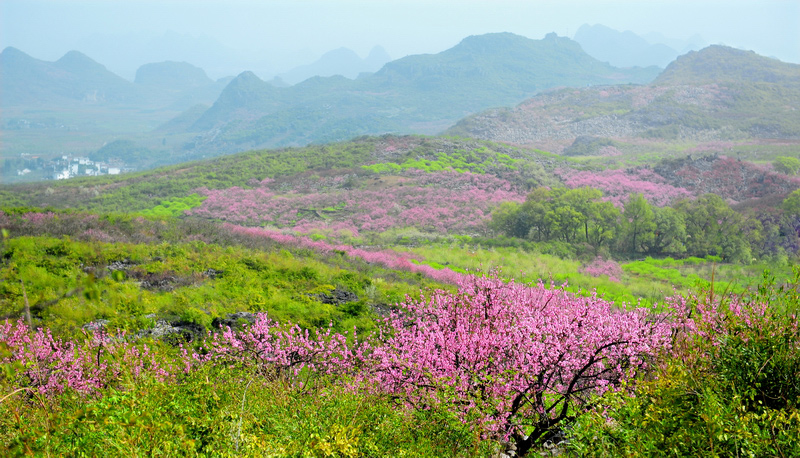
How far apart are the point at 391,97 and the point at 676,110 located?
106 meters

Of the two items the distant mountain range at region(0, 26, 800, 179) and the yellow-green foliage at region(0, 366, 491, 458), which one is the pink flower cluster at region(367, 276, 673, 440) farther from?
the distant mountain range at region(0, 26, 800, 179)

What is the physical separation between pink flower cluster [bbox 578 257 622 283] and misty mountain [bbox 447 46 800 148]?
53.1 metres

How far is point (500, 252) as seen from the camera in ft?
83.4

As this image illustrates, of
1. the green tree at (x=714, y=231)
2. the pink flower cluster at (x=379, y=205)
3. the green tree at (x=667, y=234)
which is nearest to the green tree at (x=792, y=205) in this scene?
the green tree at (x=714, y=231)

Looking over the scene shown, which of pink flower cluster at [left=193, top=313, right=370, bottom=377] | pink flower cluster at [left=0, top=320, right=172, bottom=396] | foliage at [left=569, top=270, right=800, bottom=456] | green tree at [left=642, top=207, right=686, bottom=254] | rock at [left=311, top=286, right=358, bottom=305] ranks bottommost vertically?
green tree at [left=642, top=207, right=686, bottom=254]

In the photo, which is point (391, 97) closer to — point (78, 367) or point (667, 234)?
point (667, 234)

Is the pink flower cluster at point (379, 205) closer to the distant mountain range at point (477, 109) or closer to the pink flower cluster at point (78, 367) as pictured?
the pink flower cluster at point (78, 367)

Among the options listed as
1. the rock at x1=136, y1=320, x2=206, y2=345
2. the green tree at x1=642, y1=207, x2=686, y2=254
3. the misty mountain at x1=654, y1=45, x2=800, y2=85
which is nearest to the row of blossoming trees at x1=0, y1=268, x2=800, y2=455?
the rock at x1=136, y1=320, x2=206, y2=345

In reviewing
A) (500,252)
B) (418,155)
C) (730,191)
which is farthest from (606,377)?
(418,155)

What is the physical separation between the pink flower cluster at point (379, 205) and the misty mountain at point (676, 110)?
38453mm

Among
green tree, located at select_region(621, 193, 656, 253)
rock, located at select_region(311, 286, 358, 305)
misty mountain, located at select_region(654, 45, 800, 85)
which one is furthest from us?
misty mountain, located at select_region(654, 45, 800, 85)

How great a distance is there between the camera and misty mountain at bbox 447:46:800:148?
6869 centimetres

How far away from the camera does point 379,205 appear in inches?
1489

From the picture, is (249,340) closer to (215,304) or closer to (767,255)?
(215,304)
